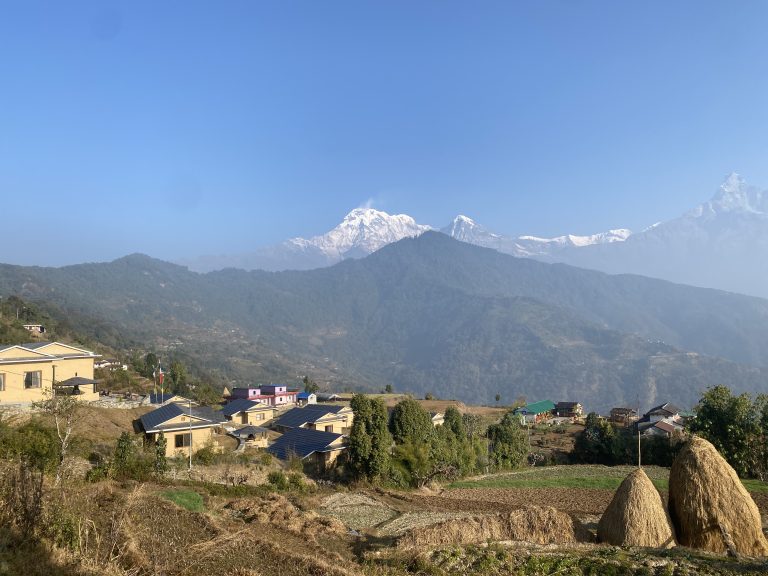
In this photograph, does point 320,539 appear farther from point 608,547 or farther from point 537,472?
point 537,472

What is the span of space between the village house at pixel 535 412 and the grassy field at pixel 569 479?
106 ft

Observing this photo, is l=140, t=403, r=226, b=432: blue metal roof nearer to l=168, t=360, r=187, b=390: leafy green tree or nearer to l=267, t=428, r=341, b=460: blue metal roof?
l=267, t=428, r=341, b=460: blue metal roof

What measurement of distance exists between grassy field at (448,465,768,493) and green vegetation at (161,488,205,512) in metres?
17.0

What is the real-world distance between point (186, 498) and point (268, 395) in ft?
162

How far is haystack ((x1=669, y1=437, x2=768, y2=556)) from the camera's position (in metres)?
12.9

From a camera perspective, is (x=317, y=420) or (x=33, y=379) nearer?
(x=33, y=379)

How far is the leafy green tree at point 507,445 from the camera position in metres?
38.6

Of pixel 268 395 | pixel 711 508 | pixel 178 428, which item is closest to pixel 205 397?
pixel 268 395

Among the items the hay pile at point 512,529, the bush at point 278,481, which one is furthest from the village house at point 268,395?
the hay pile at point 512,529

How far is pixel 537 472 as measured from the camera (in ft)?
112

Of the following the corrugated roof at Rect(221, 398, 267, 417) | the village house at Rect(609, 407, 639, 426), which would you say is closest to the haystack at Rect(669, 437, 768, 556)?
the corrugated roof at Rect(221, 398, 267, 417)

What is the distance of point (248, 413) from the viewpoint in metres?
42.8

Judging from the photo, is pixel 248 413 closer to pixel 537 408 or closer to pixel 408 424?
pixel 408 424

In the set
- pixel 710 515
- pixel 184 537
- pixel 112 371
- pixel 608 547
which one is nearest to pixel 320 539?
pixel 184 537
